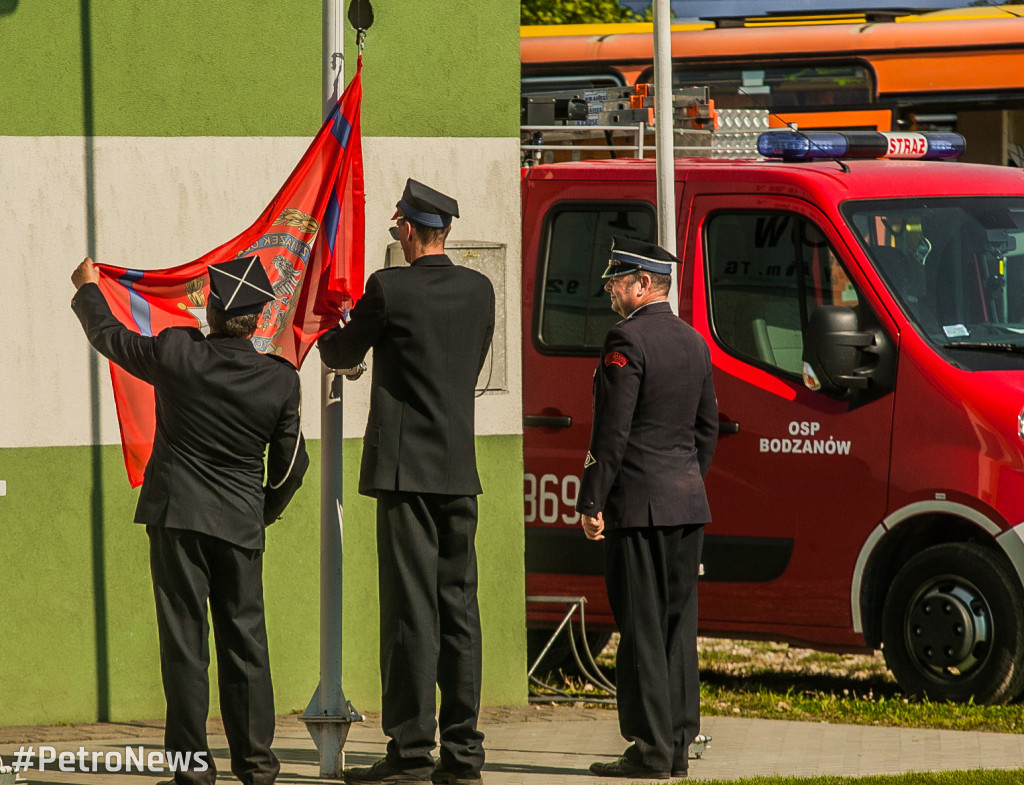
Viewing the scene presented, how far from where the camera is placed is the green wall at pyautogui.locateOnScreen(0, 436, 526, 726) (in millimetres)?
7117

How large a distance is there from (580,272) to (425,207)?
2896 mm

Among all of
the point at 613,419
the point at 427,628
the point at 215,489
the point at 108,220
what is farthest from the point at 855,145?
the point at 215,489

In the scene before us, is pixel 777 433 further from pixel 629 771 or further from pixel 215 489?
pixel 215 489

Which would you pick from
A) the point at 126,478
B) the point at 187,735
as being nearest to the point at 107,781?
the point at 187,735

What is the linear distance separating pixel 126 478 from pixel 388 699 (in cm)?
184

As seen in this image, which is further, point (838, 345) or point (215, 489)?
point (838, 345)

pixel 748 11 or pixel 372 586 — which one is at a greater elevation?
pixel 748 11

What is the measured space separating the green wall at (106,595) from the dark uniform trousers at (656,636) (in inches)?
56.5

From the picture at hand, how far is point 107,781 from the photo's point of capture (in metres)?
6.23

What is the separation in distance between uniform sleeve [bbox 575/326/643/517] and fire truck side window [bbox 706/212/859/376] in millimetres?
2243

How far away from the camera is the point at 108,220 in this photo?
7.19 m

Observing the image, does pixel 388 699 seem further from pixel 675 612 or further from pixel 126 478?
pixel 126 478

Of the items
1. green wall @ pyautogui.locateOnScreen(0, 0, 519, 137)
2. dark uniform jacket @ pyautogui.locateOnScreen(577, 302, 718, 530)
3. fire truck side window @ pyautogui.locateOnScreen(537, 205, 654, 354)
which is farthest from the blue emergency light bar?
dark uniform jacket @ pyautogui.locateOnScreen(577, 302, 718, 530)

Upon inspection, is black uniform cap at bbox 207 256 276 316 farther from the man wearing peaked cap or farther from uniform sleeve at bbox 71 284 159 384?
the man wearing peaked cap
